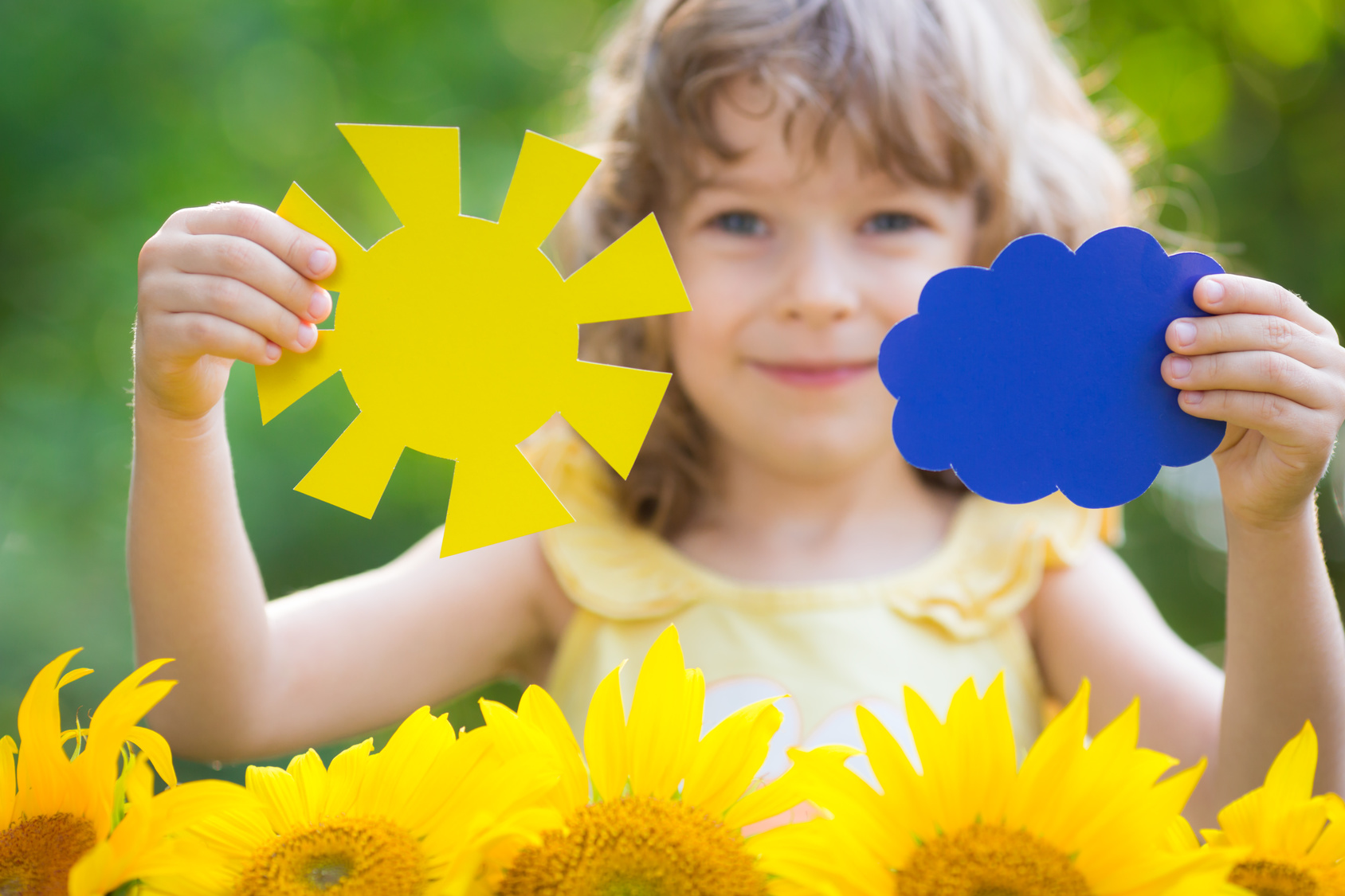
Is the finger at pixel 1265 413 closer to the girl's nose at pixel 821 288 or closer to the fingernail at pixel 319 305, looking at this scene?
the girl's nose at pixel 821 288

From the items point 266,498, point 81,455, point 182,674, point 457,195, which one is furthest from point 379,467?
point 81,455

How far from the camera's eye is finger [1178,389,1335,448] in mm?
531

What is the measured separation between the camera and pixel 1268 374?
1.74 ft

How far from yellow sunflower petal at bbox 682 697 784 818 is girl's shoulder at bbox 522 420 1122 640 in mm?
520

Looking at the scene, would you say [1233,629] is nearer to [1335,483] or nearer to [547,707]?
[547,707]

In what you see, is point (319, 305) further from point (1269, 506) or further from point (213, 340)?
point (1269, 506)

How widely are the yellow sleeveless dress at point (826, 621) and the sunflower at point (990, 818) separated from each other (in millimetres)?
444

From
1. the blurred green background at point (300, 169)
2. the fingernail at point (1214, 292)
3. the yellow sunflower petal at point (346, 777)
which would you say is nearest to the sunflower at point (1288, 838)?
the fingernail at point (1214, 292)

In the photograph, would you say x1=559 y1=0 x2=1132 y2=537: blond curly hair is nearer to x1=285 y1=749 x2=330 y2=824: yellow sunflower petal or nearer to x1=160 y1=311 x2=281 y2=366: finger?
x1=160 y1=311 x2=281 y2=366: finger

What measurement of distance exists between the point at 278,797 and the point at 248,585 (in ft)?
1.03

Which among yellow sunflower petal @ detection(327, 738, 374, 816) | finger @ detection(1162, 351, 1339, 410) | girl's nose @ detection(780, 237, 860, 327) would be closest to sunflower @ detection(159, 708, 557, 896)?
yellow sunflower petal @ detection(327, 738, 374, 816)

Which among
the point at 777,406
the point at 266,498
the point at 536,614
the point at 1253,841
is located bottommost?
the point at 1253,841

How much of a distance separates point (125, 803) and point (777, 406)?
1.93 feet

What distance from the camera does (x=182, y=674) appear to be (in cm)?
69
